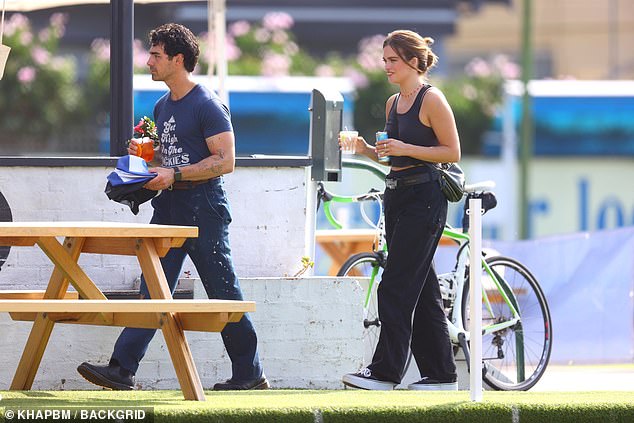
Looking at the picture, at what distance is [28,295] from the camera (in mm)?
7121

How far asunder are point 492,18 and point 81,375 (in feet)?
140

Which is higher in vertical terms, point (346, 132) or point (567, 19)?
point (567, 19)

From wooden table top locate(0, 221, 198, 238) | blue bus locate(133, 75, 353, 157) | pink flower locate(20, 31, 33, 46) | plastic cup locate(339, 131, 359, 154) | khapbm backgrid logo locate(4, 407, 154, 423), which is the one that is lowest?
khapbm backgrid logo locate(4, 407, 154, 423)

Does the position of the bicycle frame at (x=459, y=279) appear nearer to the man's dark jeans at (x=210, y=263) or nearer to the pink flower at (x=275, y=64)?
the man's dark jeans at (x=210, y=263)

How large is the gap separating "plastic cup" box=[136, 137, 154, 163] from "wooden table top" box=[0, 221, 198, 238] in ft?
2.53

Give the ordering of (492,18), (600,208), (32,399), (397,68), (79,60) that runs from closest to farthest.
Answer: (32,399), (397,68), (600,208), (79,60), (492,18)

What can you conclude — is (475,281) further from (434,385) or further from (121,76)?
(121,76)

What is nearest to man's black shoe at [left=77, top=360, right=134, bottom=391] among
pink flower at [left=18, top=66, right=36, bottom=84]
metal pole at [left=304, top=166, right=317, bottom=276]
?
metal pole at [left=304, top=166, right=317, bottom=276]

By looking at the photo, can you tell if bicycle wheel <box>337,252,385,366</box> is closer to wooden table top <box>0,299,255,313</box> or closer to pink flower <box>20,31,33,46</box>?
wooden table top <box>0,299,255,313</box>

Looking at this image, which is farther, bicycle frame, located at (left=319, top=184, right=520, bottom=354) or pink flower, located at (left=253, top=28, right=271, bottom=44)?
pink flower, located at (left=253, top=28, right=271, bottom=44)

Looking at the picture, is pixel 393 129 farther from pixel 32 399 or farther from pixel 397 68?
pixel 32 399

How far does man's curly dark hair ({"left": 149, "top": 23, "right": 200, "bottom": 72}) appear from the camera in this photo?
714 cm

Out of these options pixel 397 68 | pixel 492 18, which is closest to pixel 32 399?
pixel 397 68

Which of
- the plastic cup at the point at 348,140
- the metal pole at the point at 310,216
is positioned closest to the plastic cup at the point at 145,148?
the plastic cup at the point at 348,140
